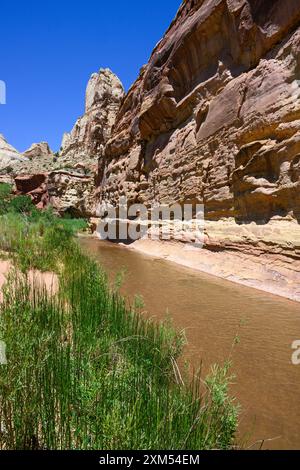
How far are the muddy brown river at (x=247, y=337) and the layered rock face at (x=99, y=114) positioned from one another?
1747 inches

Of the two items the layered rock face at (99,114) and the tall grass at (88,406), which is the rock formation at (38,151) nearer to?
the layered rock face at (99,114)

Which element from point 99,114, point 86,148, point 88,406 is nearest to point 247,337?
point 88,406

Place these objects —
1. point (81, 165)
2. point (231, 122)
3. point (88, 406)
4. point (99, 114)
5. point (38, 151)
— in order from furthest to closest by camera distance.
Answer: point (38, 151) < point (99, 114) < point (81, 165) < point (231, 122) < point (88, 406)

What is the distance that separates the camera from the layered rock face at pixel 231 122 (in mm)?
7816

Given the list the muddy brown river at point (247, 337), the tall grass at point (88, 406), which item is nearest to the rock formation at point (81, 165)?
the muddy brown river at point (247, 337)

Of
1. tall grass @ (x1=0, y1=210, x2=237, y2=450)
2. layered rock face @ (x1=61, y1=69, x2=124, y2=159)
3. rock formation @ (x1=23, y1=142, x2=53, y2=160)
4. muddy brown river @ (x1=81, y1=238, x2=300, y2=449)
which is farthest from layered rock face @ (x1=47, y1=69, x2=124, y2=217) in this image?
tall grass @ (x1=0, y1=210, x2=237, y2=450)

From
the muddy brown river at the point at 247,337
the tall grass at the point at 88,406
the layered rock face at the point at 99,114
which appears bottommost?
the muddy brown river at the point at 247,337

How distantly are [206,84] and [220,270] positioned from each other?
29.8 feet

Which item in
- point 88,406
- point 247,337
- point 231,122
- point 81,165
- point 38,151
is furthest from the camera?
point 38,151

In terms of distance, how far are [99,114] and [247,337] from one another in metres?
50.2

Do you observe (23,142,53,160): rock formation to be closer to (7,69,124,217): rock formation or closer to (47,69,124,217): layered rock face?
(47,69,124,217): layered rock face

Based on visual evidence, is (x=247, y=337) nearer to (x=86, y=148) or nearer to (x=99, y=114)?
(x=99, y=114)

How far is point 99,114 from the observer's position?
158ft
